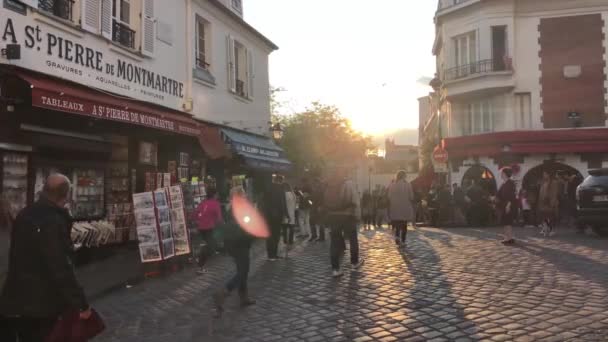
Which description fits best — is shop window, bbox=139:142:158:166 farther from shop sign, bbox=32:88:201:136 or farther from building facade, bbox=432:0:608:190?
building facade, bbox=432:0:608:190

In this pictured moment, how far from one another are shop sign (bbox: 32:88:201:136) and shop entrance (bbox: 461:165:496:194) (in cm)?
1494

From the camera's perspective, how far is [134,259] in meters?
11.1

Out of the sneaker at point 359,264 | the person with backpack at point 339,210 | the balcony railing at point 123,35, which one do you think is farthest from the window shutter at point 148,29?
→ the sneaker at point 359,264

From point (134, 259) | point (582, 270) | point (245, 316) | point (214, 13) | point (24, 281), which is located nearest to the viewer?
point (24, 281)

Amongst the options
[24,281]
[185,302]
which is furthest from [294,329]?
[24,281]

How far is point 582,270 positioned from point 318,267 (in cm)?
418

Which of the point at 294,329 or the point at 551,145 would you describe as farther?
the point at 551,145

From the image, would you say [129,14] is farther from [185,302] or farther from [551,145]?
[551,145]

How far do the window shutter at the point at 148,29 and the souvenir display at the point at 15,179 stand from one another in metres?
4.18

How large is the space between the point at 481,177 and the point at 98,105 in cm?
1880

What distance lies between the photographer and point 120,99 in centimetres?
1051

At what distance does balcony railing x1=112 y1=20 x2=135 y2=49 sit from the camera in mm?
11406

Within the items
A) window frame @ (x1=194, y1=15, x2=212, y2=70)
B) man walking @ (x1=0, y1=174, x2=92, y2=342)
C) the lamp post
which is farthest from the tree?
man walking @ (x1=0, y1=174, x2=92, y2=342)

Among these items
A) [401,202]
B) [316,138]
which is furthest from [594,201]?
[316,138]
